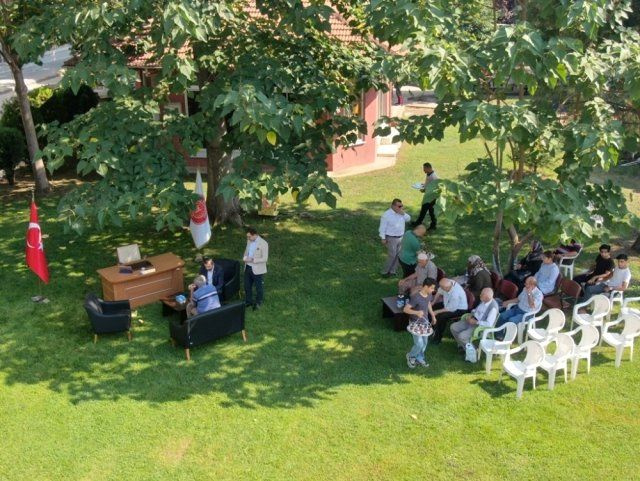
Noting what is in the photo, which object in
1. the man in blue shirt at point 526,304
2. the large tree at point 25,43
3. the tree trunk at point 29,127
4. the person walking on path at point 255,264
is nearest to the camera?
the man in blue shirt at point 526,304

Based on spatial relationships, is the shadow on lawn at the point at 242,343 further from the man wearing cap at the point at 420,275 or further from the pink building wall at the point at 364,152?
the pink building wall at the point at 364,152

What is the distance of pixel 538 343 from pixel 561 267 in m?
4.10

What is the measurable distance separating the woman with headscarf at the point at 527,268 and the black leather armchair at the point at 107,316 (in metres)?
6.54

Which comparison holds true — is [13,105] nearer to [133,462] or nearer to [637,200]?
[133,462]

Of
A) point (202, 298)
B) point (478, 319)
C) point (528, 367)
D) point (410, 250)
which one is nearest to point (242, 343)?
point (202, 298)

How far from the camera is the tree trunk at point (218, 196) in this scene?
14797 millimetres

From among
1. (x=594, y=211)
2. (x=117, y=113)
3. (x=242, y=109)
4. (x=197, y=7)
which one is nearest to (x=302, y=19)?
(x=197, y=7)

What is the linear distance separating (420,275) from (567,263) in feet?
11.5

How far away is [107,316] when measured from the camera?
33.8 feet

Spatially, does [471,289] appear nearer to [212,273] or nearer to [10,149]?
[212,273]

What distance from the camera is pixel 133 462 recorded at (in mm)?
7941

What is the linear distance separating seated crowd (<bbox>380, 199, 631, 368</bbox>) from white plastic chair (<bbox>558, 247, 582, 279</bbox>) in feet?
0.08

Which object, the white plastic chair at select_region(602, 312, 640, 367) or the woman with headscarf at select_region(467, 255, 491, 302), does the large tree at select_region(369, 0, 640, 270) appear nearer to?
the white plastic chair at select_region(602, 312, 640, 367)

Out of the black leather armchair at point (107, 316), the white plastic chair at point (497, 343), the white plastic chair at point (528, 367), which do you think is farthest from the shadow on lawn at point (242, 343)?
the white plastic chair at point (528, 367)
